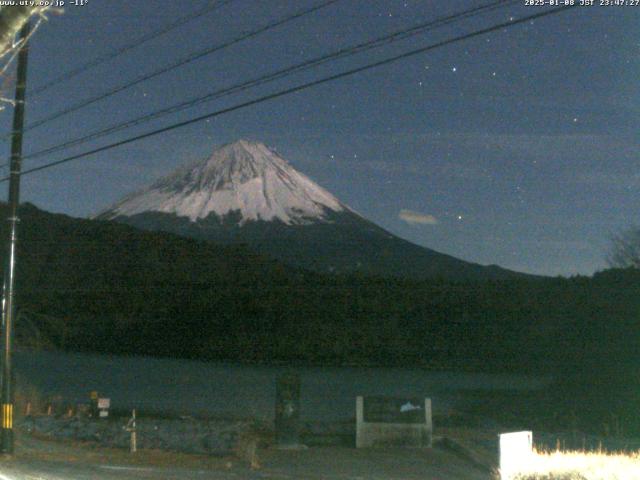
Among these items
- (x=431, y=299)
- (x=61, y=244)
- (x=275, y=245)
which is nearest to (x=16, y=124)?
(x=431, y=299)

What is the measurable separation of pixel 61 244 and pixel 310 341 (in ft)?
118

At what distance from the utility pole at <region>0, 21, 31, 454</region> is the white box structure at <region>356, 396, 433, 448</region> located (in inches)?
270

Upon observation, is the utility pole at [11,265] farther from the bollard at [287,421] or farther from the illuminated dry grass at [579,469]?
the illuminated dry grass at [579,469]

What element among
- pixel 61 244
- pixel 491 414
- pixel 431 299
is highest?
pixel 61 244

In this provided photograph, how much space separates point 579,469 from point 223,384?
102 ft

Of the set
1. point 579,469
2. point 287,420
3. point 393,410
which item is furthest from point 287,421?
point 579,469

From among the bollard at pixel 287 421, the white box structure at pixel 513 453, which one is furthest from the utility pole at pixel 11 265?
the white box structure at pixel 513 453

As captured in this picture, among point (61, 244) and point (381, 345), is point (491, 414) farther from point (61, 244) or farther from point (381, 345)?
point (61, 244)

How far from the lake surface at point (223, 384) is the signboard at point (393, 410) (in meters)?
8.46

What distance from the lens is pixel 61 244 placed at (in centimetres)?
8456

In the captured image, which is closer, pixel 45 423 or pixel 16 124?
pixel 16 124

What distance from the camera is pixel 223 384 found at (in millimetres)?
40000

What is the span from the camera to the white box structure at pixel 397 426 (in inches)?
731

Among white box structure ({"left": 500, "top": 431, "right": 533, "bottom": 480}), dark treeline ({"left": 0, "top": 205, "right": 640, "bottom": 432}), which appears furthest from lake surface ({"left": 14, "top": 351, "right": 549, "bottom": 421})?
white box structure ({"left": 500, "top": 431, "right": 533, "bottom": 480})
